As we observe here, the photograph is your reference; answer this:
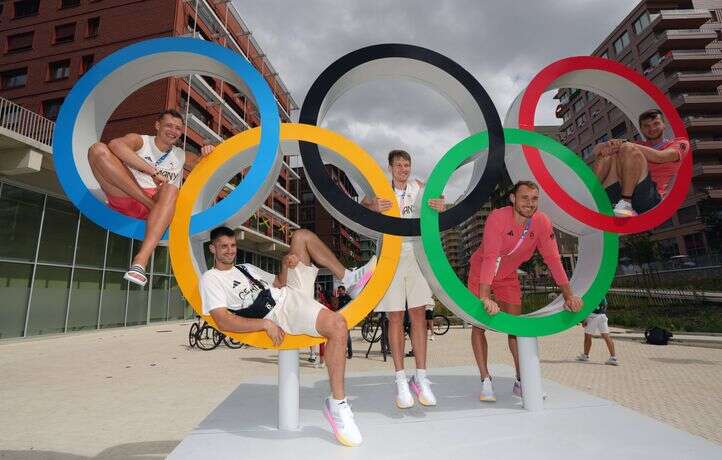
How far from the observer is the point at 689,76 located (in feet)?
120

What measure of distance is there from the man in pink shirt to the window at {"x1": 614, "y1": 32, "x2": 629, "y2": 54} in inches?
2046

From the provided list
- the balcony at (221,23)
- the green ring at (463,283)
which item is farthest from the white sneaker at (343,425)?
the balcony at (221,23)

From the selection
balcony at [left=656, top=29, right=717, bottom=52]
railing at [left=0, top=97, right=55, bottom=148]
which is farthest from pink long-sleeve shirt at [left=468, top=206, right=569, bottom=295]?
balcony at [left=656, top=29, right=717, bottom=52]

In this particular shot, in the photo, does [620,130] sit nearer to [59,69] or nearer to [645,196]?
[645,196]

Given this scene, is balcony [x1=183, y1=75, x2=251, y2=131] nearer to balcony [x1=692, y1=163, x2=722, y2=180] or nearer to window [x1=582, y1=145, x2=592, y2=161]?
window [x1=582, y1=145, x2=592, y2=161]

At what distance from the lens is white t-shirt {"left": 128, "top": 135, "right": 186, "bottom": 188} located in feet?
10.2

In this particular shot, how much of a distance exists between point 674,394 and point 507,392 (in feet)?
A: 10.6

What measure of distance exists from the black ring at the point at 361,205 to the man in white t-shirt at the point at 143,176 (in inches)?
37.3

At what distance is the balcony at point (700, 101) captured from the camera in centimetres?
3625

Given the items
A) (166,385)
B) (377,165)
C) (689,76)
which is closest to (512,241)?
(377,165)

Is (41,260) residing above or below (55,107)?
below

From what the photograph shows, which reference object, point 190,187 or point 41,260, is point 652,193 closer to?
point 190,187

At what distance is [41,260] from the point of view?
1408cm

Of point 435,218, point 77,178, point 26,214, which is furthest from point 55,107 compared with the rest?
point 435,218
